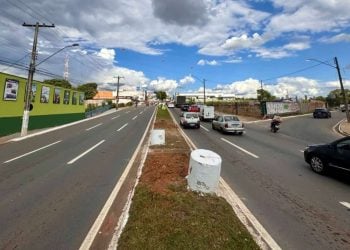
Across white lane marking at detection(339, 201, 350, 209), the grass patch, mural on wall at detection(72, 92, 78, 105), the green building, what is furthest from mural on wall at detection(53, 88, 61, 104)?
white lane marking at detection(339, 201, 350, 209)

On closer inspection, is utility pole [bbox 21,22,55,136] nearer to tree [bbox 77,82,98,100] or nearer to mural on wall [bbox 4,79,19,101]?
mural on wall [bbox 4,79,19,101]

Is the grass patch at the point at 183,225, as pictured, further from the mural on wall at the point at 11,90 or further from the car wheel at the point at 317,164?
the mural on wall at the point at 11,90

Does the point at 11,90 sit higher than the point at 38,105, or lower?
higher

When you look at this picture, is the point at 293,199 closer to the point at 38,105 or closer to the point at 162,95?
the point at 38,105

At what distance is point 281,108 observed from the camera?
54562mm

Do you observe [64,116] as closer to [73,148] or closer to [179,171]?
[73,148]

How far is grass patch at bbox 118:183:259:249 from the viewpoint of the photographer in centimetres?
510

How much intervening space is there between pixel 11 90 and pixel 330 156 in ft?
85.5

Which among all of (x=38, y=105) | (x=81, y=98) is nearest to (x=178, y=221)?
(x=38, y=105)

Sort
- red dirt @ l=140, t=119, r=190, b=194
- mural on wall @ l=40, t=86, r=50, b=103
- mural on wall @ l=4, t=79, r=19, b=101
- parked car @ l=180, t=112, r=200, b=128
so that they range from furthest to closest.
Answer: mural on wall @ l=40, t=86, r=50, b=103 < parked car @ l=180, t=112, r=200, b=128 < mural on wall @ l=4, t=79, r=19, b=101 < red dirt @ l=140, t=119, r=190, b=194

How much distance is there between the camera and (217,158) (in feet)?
25.8

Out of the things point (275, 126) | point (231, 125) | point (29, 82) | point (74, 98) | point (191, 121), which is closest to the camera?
point (231, 125)

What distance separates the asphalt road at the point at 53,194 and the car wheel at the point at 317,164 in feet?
23.6

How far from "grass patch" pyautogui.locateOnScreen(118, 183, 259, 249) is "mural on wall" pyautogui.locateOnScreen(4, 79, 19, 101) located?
23.4 meters
